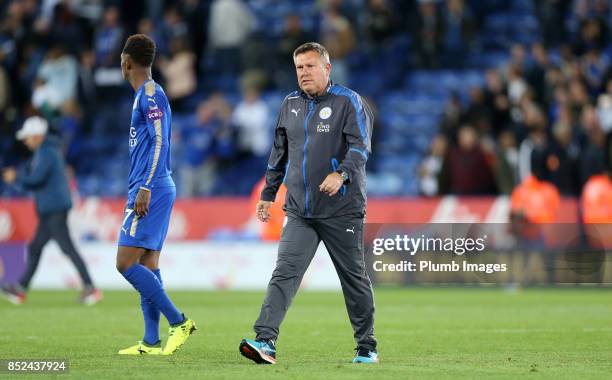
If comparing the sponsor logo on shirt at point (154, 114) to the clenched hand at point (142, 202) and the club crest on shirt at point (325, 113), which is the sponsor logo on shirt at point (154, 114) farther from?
the club crest on shirt at point (325, 113)

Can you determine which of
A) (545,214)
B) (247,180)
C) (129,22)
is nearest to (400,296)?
(545,214)

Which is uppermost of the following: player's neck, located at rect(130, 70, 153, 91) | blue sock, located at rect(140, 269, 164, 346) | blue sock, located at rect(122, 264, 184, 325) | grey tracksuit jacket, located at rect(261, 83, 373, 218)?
player's neck, located at rect(130, 70, 153, 91)

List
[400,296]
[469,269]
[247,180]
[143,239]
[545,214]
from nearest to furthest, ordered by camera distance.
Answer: [143,239], [469,269], [400,296], [545,214], [247,180]

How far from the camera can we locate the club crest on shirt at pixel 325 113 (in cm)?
902

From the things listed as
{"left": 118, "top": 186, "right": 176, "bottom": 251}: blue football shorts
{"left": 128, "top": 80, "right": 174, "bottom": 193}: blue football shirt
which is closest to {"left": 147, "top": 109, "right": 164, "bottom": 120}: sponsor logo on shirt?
{"left": 128, "top": 80, "right": 174, "bottom": 193}: blue football shirt

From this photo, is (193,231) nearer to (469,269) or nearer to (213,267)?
(213,267)

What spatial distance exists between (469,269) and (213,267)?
34.6 feet

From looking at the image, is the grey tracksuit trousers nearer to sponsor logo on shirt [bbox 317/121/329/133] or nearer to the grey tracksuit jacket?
the grey tracksuit jacket

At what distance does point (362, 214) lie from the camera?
9148 millimetres

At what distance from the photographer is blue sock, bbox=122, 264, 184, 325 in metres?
9.70

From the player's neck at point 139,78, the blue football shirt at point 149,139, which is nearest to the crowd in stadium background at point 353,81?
the player's neck at point 139,78

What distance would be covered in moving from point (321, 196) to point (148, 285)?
65.9 inches

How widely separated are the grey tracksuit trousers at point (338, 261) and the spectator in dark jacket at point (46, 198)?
26.1 ft

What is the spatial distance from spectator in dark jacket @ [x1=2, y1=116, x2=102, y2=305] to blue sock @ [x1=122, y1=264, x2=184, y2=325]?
6.96 meters
